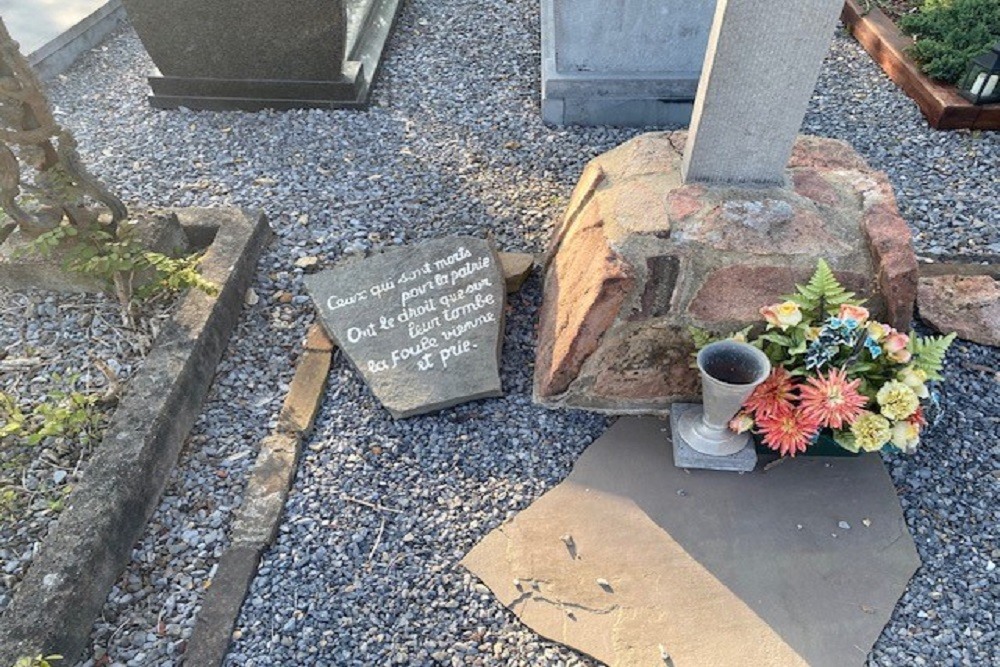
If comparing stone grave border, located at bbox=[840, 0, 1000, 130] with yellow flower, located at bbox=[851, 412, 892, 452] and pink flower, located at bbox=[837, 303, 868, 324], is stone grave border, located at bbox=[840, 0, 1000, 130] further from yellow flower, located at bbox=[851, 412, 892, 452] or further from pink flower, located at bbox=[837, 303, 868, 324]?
yellow flower, located at bbox=[851, 412, 892, 452]

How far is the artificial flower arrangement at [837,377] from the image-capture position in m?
2.25

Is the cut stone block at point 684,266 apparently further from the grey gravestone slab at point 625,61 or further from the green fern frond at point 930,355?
the grey gravestone slab at point 625,61

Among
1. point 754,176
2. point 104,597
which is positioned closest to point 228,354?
Answer: point 104,597

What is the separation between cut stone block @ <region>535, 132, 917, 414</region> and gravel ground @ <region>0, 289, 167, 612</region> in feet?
5.40

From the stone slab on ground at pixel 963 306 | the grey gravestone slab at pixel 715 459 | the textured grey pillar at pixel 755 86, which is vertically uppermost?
the textured grey pillar at pixel 755 86

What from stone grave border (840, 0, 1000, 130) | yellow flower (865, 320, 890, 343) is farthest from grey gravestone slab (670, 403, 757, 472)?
stone grave border (840, 0, 1000, 130)

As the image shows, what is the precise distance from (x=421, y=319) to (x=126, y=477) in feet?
3.96

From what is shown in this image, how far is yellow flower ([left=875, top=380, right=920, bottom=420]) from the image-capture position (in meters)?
2.23

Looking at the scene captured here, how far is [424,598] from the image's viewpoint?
216 cm

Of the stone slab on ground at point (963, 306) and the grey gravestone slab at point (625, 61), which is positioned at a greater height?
the grey gravestone slab at point (625, 61)

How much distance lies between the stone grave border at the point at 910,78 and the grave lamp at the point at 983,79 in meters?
A: 0.04

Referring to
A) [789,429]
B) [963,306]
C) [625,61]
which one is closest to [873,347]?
[789,429]

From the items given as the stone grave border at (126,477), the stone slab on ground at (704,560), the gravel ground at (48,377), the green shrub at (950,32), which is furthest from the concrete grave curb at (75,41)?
the green shrub at (950,32)

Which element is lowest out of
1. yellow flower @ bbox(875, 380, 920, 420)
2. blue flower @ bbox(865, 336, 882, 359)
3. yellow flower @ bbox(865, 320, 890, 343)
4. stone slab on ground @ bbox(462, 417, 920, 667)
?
stone slab on ground @ bbox(462, 417, 920, 667)
